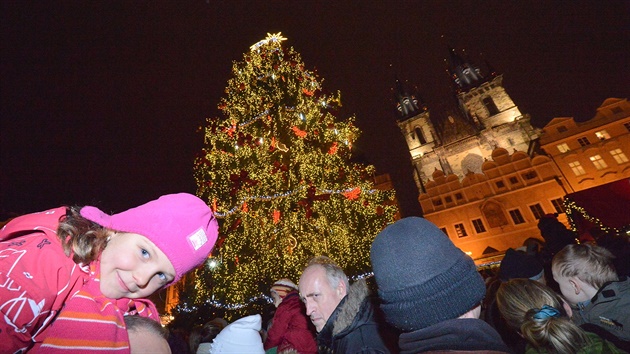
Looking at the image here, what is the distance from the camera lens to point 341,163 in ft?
36.9

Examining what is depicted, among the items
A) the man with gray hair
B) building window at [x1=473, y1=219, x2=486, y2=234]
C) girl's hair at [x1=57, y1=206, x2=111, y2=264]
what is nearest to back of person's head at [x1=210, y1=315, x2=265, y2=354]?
the man with gray hair

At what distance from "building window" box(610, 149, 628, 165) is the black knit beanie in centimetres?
3537

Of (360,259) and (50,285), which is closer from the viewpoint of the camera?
(50,285)

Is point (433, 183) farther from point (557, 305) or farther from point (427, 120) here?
point (557, 305)

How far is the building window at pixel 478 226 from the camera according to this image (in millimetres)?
28023

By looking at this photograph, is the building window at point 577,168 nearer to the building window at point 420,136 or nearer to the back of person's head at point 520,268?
the building window at point 420,136

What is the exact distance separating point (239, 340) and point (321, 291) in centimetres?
96

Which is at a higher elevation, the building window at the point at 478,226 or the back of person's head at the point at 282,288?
the building window at the point at 478,226

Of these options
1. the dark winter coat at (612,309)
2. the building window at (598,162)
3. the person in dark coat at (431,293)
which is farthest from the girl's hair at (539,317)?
the building window at (598,162)

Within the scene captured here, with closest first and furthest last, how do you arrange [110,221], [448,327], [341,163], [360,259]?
[448,327], [110,221], [360,259], [341,163]

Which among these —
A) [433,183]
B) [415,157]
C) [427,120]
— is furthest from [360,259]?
[427,120]

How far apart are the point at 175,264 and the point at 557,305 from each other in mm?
3041

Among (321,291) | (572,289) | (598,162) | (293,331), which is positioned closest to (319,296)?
(321,291)

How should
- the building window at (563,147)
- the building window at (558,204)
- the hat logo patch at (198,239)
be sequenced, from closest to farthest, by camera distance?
the hat logo patch at (198,239) → the building window at (558,204) → the building window at (563,147)
